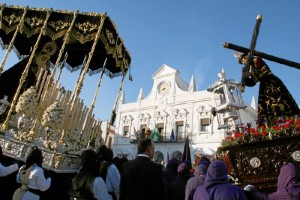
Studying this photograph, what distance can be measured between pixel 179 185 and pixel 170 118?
24.3m

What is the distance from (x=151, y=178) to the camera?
10.8 feet

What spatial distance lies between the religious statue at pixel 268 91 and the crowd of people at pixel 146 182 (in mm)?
1643

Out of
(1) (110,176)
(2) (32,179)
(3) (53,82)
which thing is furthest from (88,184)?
(3) (53,82)

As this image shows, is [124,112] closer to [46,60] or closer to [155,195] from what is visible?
[46,60]

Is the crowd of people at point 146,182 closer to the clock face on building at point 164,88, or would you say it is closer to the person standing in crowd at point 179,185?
the person standing in crowd at point 179,185

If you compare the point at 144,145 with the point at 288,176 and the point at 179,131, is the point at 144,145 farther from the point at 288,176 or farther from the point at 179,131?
the point at 179,131

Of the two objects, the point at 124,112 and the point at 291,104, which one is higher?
the point at 124,112

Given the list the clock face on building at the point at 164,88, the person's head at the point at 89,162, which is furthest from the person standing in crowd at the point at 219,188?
the clock face on building at the point at 164,88

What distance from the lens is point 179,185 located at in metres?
4.23

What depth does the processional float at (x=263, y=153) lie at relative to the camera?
3316mm

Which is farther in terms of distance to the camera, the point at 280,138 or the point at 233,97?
the point at 233,97

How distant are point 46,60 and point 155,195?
10726 mm

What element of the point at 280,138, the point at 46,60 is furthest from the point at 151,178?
the point at 46,60

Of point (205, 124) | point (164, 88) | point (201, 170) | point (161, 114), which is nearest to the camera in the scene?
point (201, 170)
